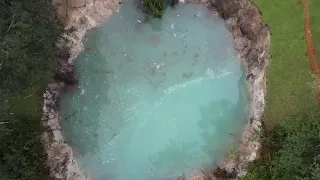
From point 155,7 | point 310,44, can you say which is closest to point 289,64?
point 310,44

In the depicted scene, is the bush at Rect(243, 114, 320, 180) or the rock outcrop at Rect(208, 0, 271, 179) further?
the rock outcrop at Rect(208, 0, 271, 179)

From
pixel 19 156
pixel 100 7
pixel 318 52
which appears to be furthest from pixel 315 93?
pixel 19 156

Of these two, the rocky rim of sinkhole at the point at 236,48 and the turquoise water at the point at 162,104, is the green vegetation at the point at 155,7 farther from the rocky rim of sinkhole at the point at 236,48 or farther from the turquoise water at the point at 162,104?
the rocky rim of sinkhole at the point at 236,48

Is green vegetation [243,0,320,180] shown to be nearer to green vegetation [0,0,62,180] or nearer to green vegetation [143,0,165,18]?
green vegetation [143,0,165,18]

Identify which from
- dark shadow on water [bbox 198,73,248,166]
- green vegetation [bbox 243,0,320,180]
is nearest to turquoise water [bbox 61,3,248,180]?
dark shadow on water [bbox 198,73,248,166]

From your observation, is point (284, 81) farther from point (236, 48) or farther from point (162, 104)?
point (162, 104)

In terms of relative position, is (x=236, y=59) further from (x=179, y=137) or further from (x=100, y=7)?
(x=100, y=7)
